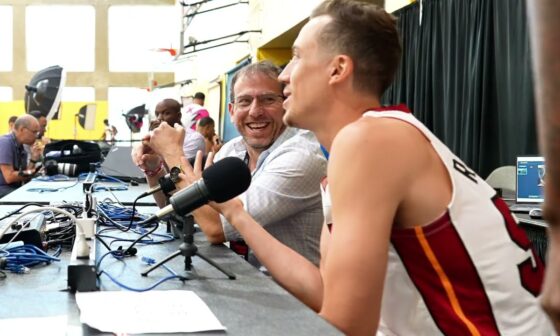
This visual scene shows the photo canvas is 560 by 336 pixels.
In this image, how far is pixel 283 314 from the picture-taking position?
1.06m

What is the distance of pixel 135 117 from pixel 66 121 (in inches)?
158

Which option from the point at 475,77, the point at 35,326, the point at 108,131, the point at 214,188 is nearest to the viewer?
the point at 35,326

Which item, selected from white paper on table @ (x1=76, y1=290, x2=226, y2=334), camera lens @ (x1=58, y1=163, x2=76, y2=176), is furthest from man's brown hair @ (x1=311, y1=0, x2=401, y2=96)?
camera lens @ (x1=58, y1=163, x2=76, y2=176)

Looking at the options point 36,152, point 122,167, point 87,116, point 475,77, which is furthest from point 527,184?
point 87,116

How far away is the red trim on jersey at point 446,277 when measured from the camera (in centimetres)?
97

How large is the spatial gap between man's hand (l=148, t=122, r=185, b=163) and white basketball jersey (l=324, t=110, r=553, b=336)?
3.10 ft

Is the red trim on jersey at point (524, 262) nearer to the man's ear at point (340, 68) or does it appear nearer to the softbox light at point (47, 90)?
the man's ear at point (340, 68)

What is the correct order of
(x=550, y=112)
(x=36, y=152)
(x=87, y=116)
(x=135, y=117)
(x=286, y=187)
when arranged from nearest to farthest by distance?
(x=550, y=112) < (x=286, y=187) < (x=36, y=152) < (x=135, y=117) < (x=87, y=116)

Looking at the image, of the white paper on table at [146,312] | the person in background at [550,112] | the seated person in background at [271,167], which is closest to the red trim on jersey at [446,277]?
the white paper on table at [146,312]

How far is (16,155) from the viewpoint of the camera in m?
5.41

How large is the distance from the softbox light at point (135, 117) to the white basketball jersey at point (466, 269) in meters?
8.90

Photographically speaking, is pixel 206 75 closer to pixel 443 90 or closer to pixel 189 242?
pixel 443 90

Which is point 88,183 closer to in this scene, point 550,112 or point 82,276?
point 82,276

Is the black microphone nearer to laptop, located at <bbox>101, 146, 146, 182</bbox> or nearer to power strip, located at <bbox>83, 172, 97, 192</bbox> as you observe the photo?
power strip, located at <bbox>83, 172, 97, 192</bbox>
